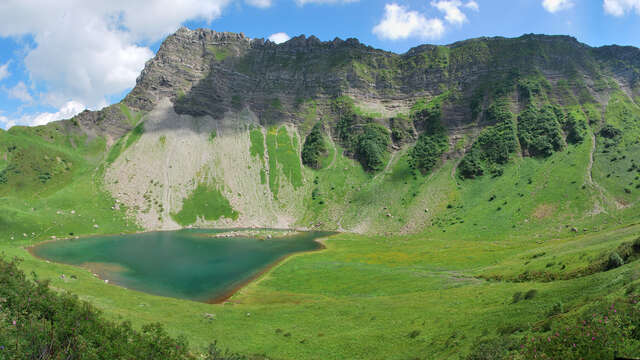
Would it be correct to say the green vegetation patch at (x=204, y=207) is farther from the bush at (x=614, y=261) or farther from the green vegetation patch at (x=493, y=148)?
the bush at (x=614, y=261)

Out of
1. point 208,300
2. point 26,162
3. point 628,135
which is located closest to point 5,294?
point 208,300

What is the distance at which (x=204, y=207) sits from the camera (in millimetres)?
161750

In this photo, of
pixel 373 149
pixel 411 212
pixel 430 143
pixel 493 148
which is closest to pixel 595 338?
pixel 411 212

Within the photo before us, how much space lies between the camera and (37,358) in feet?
50.8

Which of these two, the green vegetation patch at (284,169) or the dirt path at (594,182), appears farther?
the green vegetation patch at (284,169)

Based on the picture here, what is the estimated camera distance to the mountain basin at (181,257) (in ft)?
214

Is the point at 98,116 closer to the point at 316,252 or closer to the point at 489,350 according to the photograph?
the point at 316,252

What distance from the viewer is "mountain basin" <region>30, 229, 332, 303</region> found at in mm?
65375

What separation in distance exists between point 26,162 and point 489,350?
19698 cm

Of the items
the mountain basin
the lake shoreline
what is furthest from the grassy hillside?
the mountain basin

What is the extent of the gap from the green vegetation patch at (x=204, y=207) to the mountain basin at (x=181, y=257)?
20.1 meters

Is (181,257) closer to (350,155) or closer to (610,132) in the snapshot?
(350,155)

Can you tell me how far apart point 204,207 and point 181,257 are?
7475 cm

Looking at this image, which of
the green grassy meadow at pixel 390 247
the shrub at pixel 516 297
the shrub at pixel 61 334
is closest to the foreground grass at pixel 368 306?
the green grassy meadow at pixel 390 247
